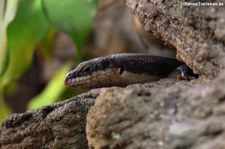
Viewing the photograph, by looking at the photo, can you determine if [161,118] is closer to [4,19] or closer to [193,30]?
[193,30]

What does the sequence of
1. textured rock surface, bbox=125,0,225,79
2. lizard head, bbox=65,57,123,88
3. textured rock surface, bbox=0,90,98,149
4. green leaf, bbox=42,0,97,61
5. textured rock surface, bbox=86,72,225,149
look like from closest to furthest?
textured rock surface, bbox=86,72,225,149 < textured rock surface, bbox=125,0,225,79 < textured rock surface, bbox=0,90,98,149 < green leaf, bbox=42,0,97,61 < lizard head, bbox=65,57,123,88

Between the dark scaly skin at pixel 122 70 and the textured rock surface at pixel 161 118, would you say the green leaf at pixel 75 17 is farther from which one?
the textured rock surface at pixel 161 118

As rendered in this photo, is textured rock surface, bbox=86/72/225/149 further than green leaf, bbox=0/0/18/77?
No

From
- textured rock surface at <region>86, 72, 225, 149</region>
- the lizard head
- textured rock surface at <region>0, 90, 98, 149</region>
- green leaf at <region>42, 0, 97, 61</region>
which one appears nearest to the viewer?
textured rock surface at <region>86, 72, 225, 149</region>

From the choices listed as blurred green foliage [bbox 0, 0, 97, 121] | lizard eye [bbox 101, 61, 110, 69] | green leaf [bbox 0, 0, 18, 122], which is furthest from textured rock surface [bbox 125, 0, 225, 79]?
green leaf [bbox 0, 0, 18, 122]

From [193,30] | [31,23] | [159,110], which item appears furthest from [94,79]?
[159,110]

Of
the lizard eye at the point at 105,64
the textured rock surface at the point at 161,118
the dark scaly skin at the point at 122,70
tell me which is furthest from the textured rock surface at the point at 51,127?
the lizard eye at the point at 105,64

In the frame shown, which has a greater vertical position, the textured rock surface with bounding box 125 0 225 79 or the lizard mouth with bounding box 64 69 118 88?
the textured rock surface with bounding box 125 0 225 79

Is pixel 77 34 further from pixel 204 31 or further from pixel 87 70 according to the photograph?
pixel 204 31

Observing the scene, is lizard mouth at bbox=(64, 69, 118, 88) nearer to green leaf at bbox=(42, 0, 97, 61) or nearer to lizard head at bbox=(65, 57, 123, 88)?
lizard head at bbox=(65, 57, 123, 88)
